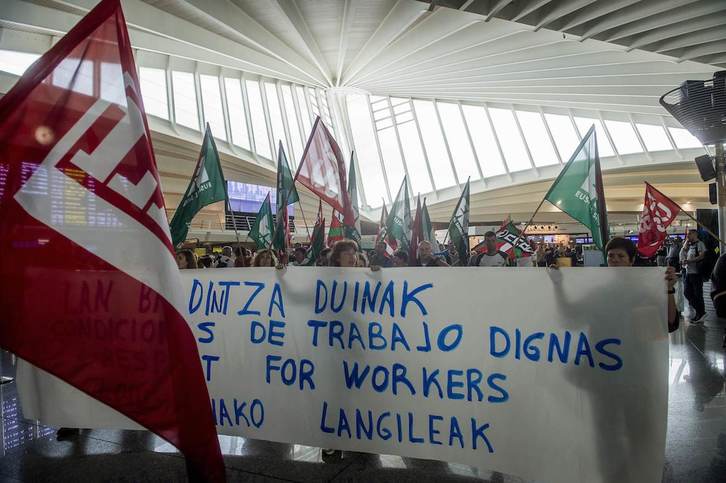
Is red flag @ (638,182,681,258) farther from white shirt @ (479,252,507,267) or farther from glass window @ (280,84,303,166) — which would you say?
glass window @ (280,84,303,166)

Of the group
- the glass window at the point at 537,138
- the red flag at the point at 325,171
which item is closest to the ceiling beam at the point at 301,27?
the red flag at the point at 325,171

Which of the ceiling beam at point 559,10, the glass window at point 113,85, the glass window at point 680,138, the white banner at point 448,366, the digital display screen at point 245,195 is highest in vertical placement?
the ceiling beam at point 559,10

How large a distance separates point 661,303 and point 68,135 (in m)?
2.94

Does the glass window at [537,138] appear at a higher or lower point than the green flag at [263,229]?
higher

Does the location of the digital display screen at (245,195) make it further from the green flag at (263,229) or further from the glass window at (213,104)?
the green flag at (263,229)

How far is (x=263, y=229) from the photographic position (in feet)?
27.6

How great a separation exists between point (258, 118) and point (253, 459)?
22.5m

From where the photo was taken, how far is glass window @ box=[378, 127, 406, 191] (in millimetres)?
29141

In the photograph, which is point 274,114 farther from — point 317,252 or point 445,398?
point 445,398

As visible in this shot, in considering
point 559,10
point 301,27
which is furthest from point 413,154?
point 559,10

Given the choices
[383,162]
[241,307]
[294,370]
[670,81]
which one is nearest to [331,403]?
[294,370]

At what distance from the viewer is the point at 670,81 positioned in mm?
16391

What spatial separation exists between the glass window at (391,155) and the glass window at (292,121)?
5.82 m

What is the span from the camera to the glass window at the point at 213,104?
2109 centimetres
